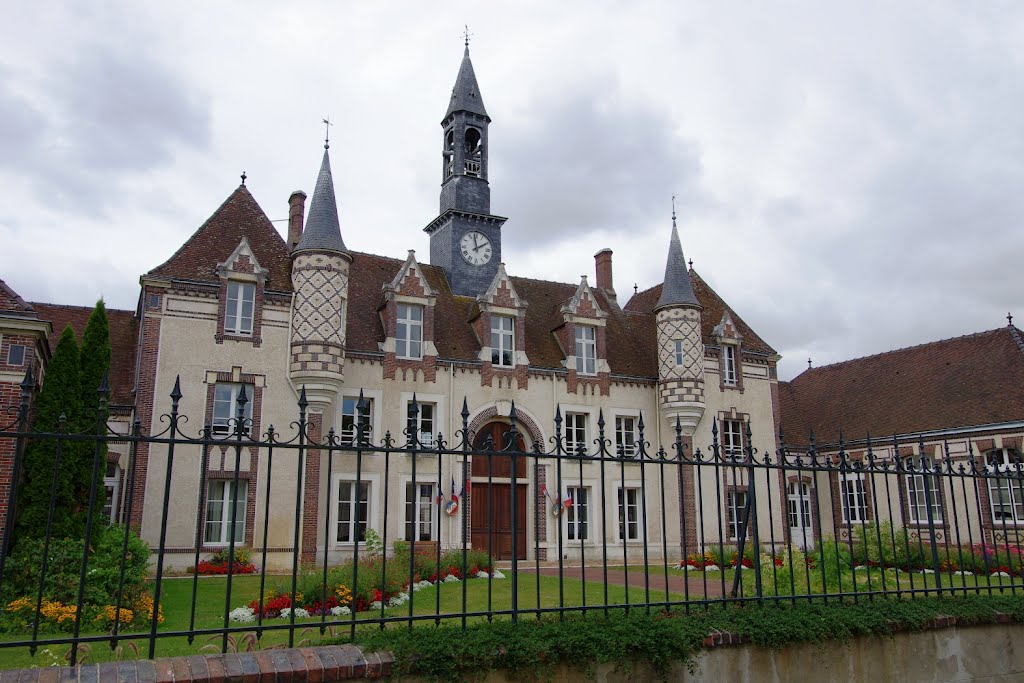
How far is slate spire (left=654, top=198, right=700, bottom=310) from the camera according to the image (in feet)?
90.4

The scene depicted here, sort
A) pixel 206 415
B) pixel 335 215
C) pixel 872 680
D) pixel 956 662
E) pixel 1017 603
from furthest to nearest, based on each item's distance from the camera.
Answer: pixel 335 215 → pixel 206 415 → pixel 1017 603 → pixel 956 662 → pixel 872 680

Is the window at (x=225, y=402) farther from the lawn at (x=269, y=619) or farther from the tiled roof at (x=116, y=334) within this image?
the lawn at (x=269, y=619)

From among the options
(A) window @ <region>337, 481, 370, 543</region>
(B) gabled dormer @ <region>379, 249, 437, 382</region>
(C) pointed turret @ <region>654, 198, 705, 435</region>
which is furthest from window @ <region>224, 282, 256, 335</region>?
(C) pointed turret @ <region>654, 198, 705, 435</region>

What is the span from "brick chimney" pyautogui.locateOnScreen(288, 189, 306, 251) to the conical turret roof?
704 cm

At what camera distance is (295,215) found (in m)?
27.6

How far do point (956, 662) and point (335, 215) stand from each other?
1931cm

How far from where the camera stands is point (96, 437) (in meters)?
5.22

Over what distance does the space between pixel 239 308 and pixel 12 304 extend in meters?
6.35

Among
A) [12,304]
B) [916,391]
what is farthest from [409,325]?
[916,391]

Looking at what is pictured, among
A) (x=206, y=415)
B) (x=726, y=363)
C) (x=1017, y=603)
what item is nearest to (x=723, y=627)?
(x=1017, y=603)

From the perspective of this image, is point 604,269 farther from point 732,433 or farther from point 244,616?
point 244,616

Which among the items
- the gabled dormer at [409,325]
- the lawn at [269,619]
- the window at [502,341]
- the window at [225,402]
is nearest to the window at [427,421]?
the gabled dormer at [409,325]

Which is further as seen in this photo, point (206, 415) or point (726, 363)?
point (726, 363)

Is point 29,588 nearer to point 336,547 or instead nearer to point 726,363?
point 336,547
